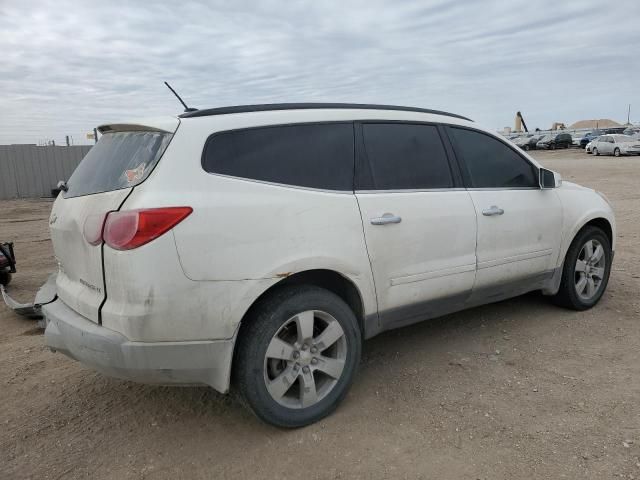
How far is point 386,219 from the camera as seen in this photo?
3.26 m

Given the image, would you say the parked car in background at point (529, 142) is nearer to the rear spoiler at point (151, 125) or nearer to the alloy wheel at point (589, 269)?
the alloy wheel at point (589, 269)

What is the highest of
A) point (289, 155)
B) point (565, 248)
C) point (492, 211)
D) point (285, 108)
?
point (285, 108)

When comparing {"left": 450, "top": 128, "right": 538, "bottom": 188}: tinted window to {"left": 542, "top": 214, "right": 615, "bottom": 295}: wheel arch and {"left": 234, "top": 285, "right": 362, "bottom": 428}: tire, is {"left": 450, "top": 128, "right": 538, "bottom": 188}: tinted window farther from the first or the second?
{"left": 234, "top": 285, "right": 362, "bottom": 428}: tire

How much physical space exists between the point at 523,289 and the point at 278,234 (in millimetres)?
2436

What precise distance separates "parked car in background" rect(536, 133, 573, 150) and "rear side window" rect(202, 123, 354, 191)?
54319 millimetres

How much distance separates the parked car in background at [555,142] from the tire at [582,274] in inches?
2045

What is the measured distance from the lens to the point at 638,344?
4.09 metres

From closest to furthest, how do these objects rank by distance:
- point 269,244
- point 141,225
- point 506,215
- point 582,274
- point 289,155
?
point 141,225 → point 269,244 → point 289,155 → point 506,215 → point 582,274

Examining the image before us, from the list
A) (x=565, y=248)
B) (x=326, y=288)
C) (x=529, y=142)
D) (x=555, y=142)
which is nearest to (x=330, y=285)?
(x=326, y=288)

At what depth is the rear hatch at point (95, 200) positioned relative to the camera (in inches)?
107

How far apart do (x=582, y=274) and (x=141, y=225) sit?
3.91 m

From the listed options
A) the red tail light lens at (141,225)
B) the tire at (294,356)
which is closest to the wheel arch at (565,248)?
the tire at (294,356)

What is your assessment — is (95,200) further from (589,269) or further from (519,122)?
(519,122)

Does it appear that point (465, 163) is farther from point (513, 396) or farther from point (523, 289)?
point (513, 396)
